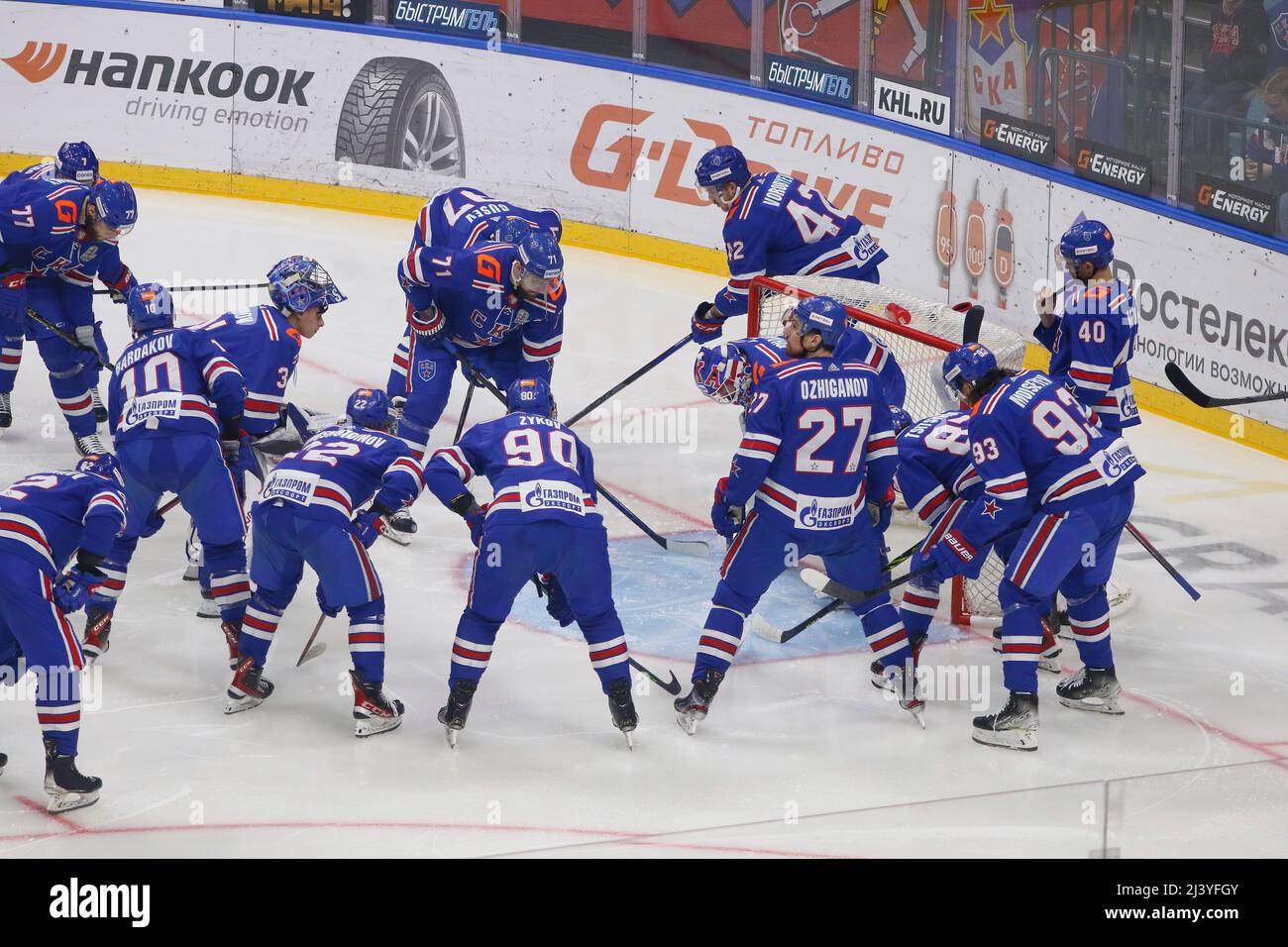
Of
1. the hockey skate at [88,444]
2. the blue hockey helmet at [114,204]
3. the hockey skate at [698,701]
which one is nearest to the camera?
the hockey skate at [698,701]

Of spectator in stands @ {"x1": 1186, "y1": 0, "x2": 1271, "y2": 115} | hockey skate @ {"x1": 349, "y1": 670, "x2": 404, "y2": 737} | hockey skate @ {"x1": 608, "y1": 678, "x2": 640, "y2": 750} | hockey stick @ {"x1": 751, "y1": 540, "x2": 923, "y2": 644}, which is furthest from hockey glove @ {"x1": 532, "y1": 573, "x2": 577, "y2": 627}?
spectator in stands @ {"x1": 1186, "y1": 0, "x2": 1271, "y2": 115}

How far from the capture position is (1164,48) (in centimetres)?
933

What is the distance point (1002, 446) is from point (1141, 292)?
3.91 m

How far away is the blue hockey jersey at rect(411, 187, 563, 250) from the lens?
7.96m

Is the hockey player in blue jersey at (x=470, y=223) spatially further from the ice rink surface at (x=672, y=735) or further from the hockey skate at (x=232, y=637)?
the hockey skate at (x=232, y=637)

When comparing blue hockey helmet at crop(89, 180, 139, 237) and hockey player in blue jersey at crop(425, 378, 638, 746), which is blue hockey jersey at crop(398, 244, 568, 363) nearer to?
blue hockey helmet at crop(89, 180, 139, 237)

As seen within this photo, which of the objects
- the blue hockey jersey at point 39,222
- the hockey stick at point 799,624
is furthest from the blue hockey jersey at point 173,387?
the hockey stick at point 799,624

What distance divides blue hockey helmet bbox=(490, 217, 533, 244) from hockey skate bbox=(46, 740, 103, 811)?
10.4 ft

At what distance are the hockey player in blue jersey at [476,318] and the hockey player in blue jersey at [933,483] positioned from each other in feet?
5.94

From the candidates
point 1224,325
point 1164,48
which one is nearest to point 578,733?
point 1224,325

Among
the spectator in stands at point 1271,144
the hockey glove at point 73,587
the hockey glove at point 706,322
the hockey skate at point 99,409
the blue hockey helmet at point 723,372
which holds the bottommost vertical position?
the hockey glove at point 73,587

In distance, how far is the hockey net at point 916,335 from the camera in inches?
283

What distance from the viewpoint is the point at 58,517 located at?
5.49 m

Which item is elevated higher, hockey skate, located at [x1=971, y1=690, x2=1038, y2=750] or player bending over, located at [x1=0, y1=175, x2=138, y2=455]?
player bending over, located at [x1=0, y1=175, x2=138, y2=455]
